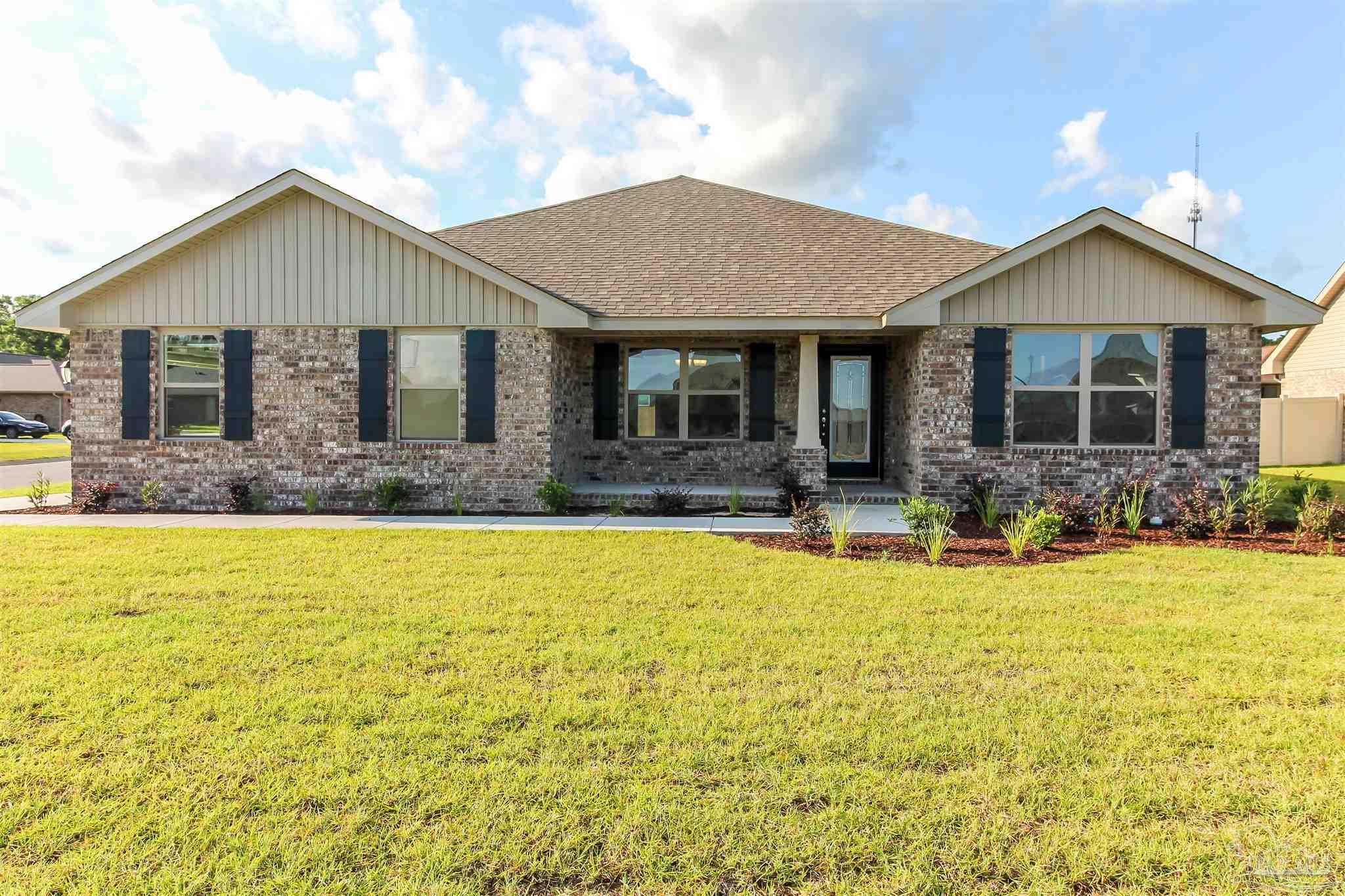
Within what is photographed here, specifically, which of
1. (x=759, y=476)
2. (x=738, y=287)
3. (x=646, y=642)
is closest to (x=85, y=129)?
(x=738, y=287)

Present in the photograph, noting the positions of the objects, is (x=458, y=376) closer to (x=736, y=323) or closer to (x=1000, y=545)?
(x=736, y=323)

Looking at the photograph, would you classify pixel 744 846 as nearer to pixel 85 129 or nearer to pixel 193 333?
pixel 193 333

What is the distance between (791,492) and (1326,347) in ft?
69.2

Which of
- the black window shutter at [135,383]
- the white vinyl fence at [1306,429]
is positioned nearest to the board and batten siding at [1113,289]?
the black window shutter at [135,383]

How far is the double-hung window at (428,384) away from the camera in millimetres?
10516

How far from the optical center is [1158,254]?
9555mm

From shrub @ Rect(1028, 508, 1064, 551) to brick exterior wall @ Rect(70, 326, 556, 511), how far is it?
21.2ft

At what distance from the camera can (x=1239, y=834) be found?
258 cm

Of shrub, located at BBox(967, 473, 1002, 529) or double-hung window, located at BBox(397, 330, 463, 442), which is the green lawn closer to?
shrub, located at BBox(967, 473, 1002, 529)

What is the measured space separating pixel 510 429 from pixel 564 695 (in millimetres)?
7094

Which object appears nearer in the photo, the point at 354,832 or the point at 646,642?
the point at 354,832

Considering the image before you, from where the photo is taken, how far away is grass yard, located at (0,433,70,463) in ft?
73.7

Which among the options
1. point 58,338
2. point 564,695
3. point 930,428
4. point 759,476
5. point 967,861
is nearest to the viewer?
point 967,861

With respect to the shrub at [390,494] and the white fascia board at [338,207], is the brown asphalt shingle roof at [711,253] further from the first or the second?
the shrub at [390,494]
